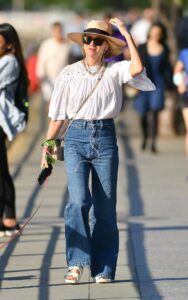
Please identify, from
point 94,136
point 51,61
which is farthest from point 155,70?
point 94,136

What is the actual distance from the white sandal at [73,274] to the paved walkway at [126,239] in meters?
0.05

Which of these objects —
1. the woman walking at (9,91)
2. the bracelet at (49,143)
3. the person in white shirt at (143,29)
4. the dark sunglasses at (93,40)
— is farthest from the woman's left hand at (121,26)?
the person in white shirt at (143,29)

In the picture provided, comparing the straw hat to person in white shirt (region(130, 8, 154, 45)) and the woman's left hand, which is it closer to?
the woman's left hand

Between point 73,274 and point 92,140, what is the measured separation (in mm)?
887

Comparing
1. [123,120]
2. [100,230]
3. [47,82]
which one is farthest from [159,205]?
[123,120]

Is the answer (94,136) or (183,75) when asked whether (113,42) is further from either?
(183,75)

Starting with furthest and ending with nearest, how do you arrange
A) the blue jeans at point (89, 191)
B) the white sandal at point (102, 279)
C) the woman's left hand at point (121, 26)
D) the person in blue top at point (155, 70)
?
the person in blue top at point (155, 70) < the white sandal at point (102, 279) < the blue jeans at point (89, 191) < the woman's left hand at point (121, 26)

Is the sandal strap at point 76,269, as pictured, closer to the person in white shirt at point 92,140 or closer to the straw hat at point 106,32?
the person in white shirt at point 92,140

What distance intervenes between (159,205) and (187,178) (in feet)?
7.79

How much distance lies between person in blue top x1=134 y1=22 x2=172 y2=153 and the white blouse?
8.42 meters

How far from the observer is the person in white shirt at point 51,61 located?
18516 mm

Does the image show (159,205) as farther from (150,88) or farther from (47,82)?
(47,82)

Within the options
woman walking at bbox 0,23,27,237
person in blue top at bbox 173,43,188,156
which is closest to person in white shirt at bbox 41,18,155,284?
woman walking at bbox 0,23,27,237

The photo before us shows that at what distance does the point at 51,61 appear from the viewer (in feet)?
61.3
